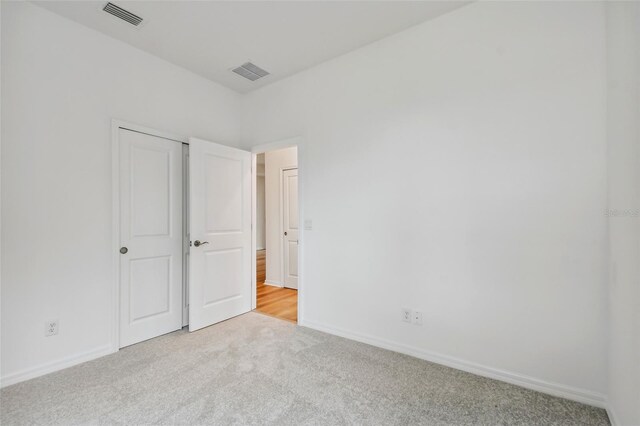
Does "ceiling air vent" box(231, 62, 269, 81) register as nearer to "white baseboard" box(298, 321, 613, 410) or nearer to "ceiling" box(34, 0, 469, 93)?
"ceiling" box(34, 0, 469, 93)

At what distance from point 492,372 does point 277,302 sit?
8.94 ft

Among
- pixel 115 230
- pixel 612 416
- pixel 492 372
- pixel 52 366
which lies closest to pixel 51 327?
pixel 52 366

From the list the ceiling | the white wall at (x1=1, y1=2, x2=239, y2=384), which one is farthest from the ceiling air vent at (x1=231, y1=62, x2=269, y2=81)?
the white wall at (x1=1, y1=2, x2=239, y2=384)

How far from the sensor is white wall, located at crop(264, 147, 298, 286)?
5074mm

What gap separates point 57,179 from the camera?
2.34m

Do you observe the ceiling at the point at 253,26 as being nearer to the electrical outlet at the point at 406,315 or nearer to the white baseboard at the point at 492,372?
the electrical outlet at the point at 406,315

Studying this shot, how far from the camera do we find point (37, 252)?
224cm

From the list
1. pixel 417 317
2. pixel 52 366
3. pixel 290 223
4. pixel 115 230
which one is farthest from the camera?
pixel 290 223

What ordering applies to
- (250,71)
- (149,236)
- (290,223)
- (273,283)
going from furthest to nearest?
(273,283)
(290,223)
(250,71)
(149,236)

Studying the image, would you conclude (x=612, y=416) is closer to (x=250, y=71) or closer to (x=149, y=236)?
(x=149, y=236)

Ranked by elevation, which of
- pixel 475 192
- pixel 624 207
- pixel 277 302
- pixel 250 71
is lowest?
pixel 277 302

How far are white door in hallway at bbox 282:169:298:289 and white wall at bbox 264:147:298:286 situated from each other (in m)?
0.10

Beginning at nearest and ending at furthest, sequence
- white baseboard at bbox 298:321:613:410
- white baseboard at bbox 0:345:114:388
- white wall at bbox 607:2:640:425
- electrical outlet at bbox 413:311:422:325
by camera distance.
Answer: white wall at bbox 607:2:640:425, white baseboard at bbox 298:321:613:410, white baseboard at bbox 0:345:114:388, electrical outlet at bbox 413:311:422:325

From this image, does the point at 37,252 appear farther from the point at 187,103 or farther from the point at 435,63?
the point at 435,63
